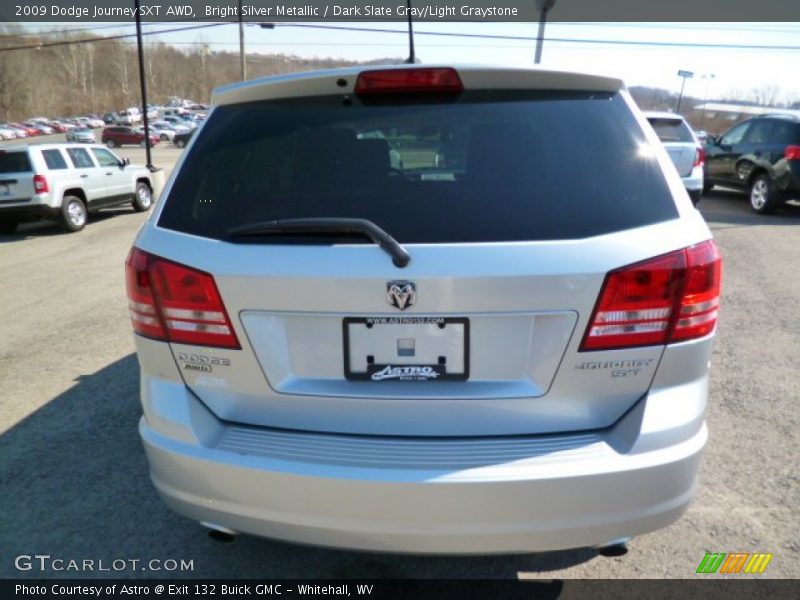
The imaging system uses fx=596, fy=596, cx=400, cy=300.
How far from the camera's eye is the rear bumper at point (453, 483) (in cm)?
173

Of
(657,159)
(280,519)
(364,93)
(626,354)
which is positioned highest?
(364,93)

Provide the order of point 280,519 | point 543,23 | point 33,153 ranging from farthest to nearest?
1. point 543,23
2. point 33,153
3. point 280,519

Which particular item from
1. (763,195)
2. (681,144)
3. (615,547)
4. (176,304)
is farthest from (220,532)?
(763,195)

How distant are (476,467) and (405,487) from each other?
216 millimetres

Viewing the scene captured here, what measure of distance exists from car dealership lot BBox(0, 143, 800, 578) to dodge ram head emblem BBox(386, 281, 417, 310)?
109 centimetres

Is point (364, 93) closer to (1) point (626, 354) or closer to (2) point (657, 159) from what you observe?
(2) point (657, 159)

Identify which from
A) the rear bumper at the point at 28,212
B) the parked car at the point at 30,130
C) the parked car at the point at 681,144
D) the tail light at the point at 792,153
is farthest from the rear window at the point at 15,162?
the parked car at the point at 30,130

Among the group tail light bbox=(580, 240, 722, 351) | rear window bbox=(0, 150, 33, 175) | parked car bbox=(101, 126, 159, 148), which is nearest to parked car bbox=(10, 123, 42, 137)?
parked car bbox=(101, 126, 159, 148)

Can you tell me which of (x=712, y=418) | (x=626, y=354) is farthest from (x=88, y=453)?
(x=712, y=418)

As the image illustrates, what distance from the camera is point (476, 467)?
1.75m

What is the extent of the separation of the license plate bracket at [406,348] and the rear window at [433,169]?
10.1 inches

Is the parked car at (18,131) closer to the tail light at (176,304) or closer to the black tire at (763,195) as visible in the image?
the black tire at (763,195)

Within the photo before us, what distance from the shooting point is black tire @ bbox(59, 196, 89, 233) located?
11547mm

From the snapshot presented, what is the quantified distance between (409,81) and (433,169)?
308 millimetres
